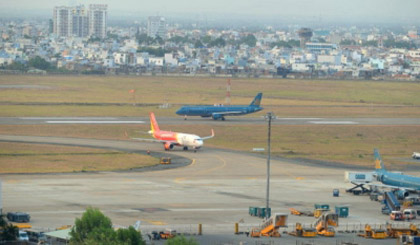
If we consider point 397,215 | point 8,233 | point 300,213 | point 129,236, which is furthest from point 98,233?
point 397,215

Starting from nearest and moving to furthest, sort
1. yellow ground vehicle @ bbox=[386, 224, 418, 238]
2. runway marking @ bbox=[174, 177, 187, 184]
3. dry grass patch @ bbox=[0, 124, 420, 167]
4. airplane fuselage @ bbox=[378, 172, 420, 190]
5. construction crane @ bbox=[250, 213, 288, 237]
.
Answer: construction crane @ bbox=[250, 213, 288, 237] → yellow ground vehicle @ bbox=[386, 224, 418, 238] → airplane fuselage @ bbox=[378, 172, 420, 190] → runway marking @ bbox=[174, 177, 187, 184] → dry grass patch @ bbox=[0, 124, 420, 167]

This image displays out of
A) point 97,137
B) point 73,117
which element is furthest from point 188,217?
point 73,117

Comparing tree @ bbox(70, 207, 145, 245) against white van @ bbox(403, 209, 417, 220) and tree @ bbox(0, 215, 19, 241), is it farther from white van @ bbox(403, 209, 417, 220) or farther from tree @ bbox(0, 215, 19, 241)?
white van @ bbox(403, 209, 417, 220)

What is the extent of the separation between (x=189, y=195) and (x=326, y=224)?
20.5 metres

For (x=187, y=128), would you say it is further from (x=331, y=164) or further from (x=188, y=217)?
(x=188, y=217)

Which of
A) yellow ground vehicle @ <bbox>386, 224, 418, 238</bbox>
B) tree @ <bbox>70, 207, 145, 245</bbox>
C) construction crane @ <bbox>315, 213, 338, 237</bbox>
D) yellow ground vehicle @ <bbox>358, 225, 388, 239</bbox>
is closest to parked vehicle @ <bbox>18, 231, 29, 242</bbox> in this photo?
tree @ <bbox>70, 207, 145, 245</bbox>

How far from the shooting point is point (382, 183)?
94000 millimetres

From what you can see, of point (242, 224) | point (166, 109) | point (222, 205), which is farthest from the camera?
point (166, 109)

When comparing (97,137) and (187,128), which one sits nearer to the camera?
(97,137)

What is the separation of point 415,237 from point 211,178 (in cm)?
3810

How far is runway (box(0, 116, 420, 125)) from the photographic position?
6166 inches

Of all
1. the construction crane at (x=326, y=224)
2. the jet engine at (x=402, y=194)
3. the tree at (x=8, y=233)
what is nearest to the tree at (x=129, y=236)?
the tree at (x=8, y=233)

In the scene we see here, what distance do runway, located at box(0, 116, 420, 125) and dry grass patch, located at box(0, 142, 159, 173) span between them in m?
32.4

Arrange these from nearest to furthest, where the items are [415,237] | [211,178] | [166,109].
Answer: [415,237] → [211,178] → [166,109]
